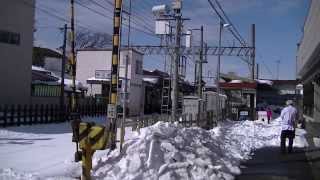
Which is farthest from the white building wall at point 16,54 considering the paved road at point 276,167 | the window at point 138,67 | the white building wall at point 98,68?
the paved road at point 276,167

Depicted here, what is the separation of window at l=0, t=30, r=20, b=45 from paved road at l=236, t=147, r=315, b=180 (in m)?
18.7

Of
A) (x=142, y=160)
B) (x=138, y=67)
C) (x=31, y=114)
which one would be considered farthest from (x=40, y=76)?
(x=142, y=160)

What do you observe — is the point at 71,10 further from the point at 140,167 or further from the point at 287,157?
→ the point at 287,157

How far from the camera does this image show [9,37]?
110 feet

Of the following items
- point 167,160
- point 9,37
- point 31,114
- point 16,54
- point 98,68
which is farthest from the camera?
point 98,68

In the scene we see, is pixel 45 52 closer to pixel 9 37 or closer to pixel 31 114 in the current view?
pixel 9 37

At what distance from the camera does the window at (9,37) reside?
3262 centimetres

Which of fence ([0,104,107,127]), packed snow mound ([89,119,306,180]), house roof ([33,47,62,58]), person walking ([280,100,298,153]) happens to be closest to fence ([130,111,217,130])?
fence ([0,104,107,127])

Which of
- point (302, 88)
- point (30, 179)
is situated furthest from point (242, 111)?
point (30, 179)

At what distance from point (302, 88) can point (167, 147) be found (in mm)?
44130

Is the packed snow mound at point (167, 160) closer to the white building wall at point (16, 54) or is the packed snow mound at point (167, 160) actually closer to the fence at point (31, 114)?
the fence at point (31, 114)

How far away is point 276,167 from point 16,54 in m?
22.6

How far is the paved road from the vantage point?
13.1m

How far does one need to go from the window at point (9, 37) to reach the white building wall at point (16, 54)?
17 centimetres
